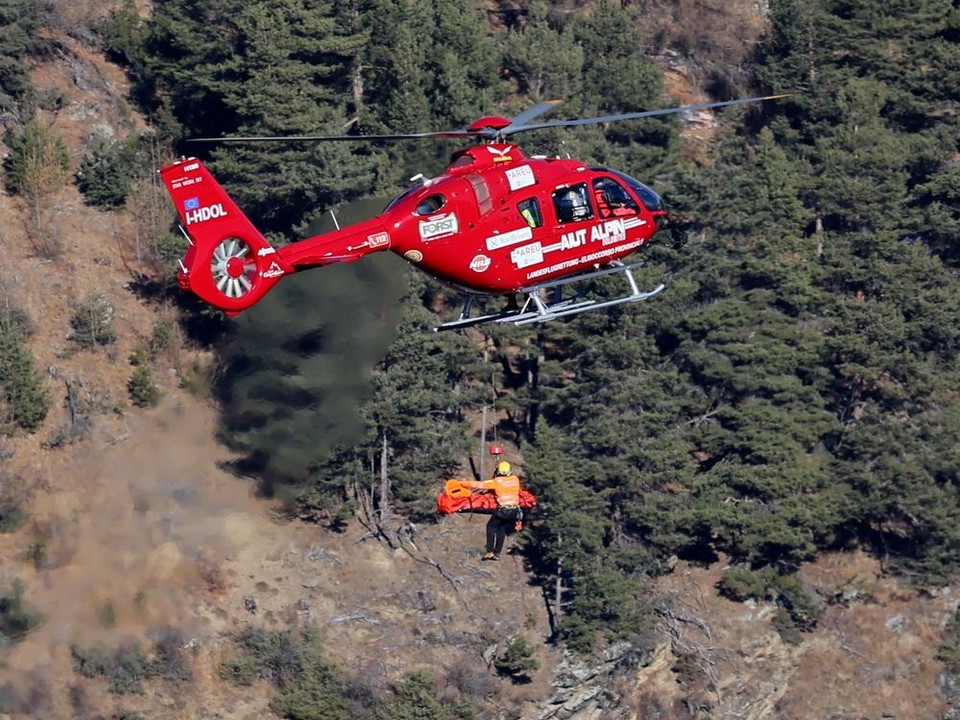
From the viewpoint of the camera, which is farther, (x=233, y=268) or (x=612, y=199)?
(x=612, y=199)

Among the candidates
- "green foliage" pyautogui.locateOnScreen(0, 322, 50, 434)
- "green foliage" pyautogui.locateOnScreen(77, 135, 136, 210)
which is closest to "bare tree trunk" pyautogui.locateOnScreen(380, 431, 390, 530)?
"green foliage" pyautogui.locateOnScreen(0, 322, 50, 434)

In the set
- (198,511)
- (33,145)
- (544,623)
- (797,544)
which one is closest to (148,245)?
(33,145)

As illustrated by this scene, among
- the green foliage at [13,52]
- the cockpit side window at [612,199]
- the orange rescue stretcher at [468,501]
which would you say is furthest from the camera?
the green foliage at [13,52]

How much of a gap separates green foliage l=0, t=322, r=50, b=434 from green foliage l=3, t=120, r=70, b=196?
6.66m

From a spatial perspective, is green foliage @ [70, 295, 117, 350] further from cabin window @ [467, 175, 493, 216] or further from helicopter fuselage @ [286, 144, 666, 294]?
cabin window @ [467, 175, 493, 216]

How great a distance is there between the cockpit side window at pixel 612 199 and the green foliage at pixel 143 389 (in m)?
21.6

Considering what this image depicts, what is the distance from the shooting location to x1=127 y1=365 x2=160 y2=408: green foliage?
57.4m

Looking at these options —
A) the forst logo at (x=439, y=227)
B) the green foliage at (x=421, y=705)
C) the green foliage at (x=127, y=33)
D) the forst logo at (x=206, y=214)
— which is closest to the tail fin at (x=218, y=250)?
the forst logo at (x=206, y=214)

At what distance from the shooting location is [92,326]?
59.6 meters

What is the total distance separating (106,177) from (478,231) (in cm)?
2741

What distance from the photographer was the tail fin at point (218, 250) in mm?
36031

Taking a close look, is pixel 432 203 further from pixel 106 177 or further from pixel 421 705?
pixel 106 177

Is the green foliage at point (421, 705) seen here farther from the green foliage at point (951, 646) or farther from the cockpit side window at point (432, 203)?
the cockpit side window at point (432, 203)

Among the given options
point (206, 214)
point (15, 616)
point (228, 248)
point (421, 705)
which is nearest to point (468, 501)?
point (228, 248)
